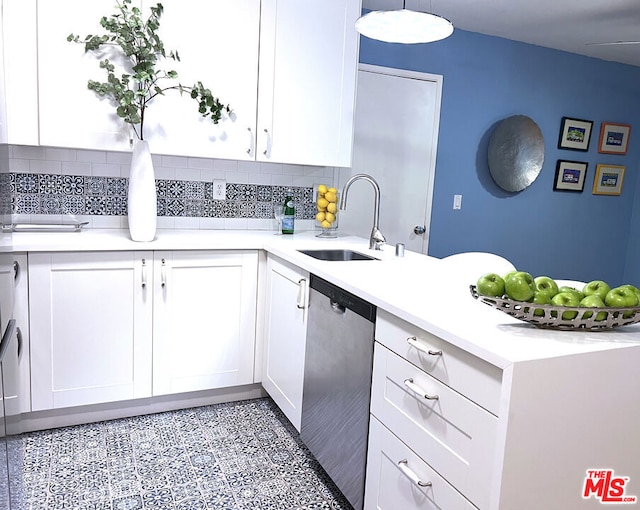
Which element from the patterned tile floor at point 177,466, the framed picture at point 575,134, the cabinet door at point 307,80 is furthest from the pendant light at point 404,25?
the framed picture at point 575,134

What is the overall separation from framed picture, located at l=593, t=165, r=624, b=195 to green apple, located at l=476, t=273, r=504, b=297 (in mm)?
3780

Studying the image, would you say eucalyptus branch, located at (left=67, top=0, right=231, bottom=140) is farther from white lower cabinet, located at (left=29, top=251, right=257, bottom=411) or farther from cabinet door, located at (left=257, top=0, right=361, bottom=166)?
white lower cabinet, located at (left=29, top=251, right=257, bottom=411)

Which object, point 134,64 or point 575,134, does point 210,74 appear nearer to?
point 134,64

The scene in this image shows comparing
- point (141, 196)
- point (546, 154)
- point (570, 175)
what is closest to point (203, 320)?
point (141, 196)

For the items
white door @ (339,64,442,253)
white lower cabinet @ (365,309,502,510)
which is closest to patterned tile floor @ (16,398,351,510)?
white lower cabinet @ (365,309,502,510)

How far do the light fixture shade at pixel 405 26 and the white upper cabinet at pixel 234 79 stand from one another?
832 mm

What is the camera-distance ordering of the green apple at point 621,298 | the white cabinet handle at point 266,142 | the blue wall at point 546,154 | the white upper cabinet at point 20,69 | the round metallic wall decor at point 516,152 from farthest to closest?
the round metallic wall decor at point 516,152
the blue wall at point 546,154
the white cabinet handle at point 266,142
the white upper cabinet at point 20,69
the green apple at point 621,298

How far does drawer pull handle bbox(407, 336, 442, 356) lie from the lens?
1.39 meters

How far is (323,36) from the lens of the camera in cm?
281

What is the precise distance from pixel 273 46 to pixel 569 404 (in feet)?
7.21

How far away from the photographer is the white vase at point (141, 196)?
247 centimetres

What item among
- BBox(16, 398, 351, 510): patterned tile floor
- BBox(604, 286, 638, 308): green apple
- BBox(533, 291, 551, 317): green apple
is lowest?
BBox(16, 398, 351, 510): patterned tile floor

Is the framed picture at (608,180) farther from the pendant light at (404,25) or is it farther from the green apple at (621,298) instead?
the green apple at (621,298)

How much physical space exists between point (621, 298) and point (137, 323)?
6.56 ft
